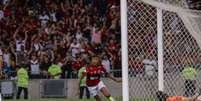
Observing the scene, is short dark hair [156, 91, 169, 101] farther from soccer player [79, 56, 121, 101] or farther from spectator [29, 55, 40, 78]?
spectator [29, 55, 40, 78]

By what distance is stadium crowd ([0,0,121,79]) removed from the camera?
2703 centimetres

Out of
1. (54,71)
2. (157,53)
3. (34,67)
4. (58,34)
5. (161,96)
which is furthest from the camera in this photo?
(58,34)

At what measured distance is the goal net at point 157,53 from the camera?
16.1 m

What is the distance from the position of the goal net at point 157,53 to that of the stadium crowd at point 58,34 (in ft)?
29.6

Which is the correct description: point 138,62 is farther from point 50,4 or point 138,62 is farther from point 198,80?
point 50,4

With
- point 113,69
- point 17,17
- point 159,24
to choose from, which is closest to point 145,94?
point 159,24

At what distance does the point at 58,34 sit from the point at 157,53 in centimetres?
1205

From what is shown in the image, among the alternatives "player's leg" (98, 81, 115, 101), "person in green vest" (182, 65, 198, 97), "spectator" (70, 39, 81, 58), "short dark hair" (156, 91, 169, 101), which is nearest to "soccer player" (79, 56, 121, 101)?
"player's leg" (98, 81, 115, 101)

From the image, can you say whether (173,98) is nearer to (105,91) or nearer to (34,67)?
(105,91)

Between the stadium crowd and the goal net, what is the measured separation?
9.04 metres

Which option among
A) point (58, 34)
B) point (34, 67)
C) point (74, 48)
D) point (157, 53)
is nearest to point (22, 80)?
point (34, 67)

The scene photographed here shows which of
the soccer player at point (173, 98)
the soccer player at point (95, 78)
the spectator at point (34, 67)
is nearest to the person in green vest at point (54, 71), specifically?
the spectator at point (34, 67)

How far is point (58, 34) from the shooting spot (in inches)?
1122

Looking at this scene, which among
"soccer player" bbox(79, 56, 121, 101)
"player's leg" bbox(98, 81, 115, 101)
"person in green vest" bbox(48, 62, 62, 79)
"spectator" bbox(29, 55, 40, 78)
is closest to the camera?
"player's leg" bbox(98, 81, 115, 101)
